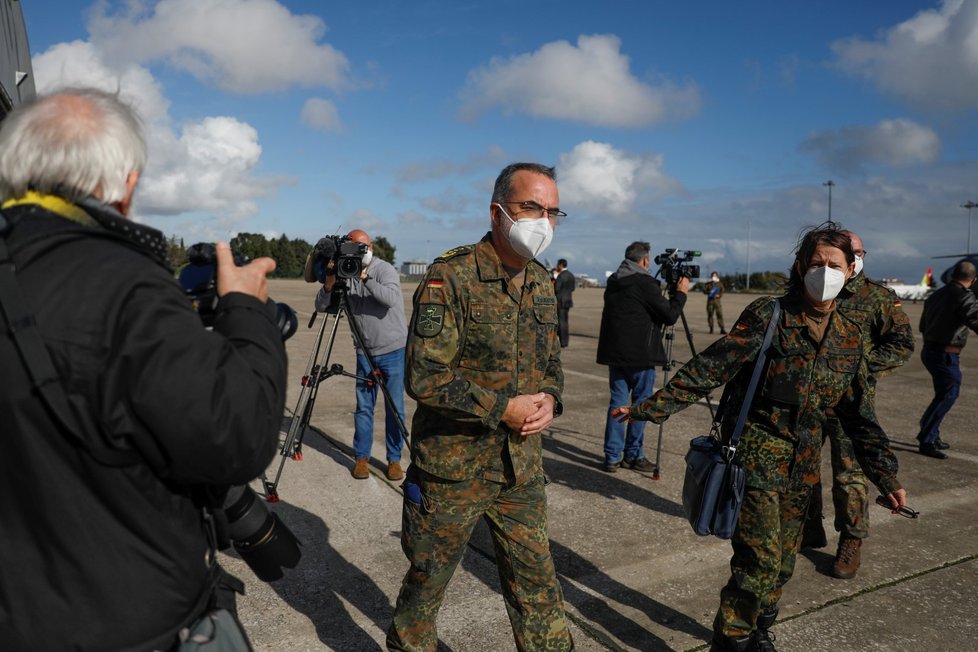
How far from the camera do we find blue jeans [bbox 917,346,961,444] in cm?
648

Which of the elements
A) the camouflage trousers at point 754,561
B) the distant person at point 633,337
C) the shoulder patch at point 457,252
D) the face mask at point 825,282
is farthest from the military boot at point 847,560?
the shoulder patch at point 457,252

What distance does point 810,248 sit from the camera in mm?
3088

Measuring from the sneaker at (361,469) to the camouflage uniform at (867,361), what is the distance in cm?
316

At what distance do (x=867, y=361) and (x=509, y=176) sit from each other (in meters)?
1.97

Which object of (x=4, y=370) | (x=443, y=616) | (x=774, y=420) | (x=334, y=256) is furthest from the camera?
(x=334, y=256)

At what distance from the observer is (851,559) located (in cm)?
398

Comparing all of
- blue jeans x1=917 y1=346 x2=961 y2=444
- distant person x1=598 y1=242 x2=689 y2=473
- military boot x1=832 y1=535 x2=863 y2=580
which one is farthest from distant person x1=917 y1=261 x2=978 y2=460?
military boot x1=832 y1=535 x2=863 y2=580

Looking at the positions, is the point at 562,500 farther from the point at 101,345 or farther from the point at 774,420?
the point at 101,345

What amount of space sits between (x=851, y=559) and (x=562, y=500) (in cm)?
189

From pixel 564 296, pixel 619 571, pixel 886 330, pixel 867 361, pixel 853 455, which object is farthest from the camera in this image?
pixel 564 296

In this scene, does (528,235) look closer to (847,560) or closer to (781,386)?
(781,386)

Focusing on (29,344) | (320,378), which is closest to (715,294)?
(320,378)

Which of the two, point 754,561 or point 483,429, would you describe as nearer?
point 483,429

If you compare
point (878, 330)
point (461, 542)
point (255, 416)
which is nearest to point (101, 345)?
point (255, 416)
